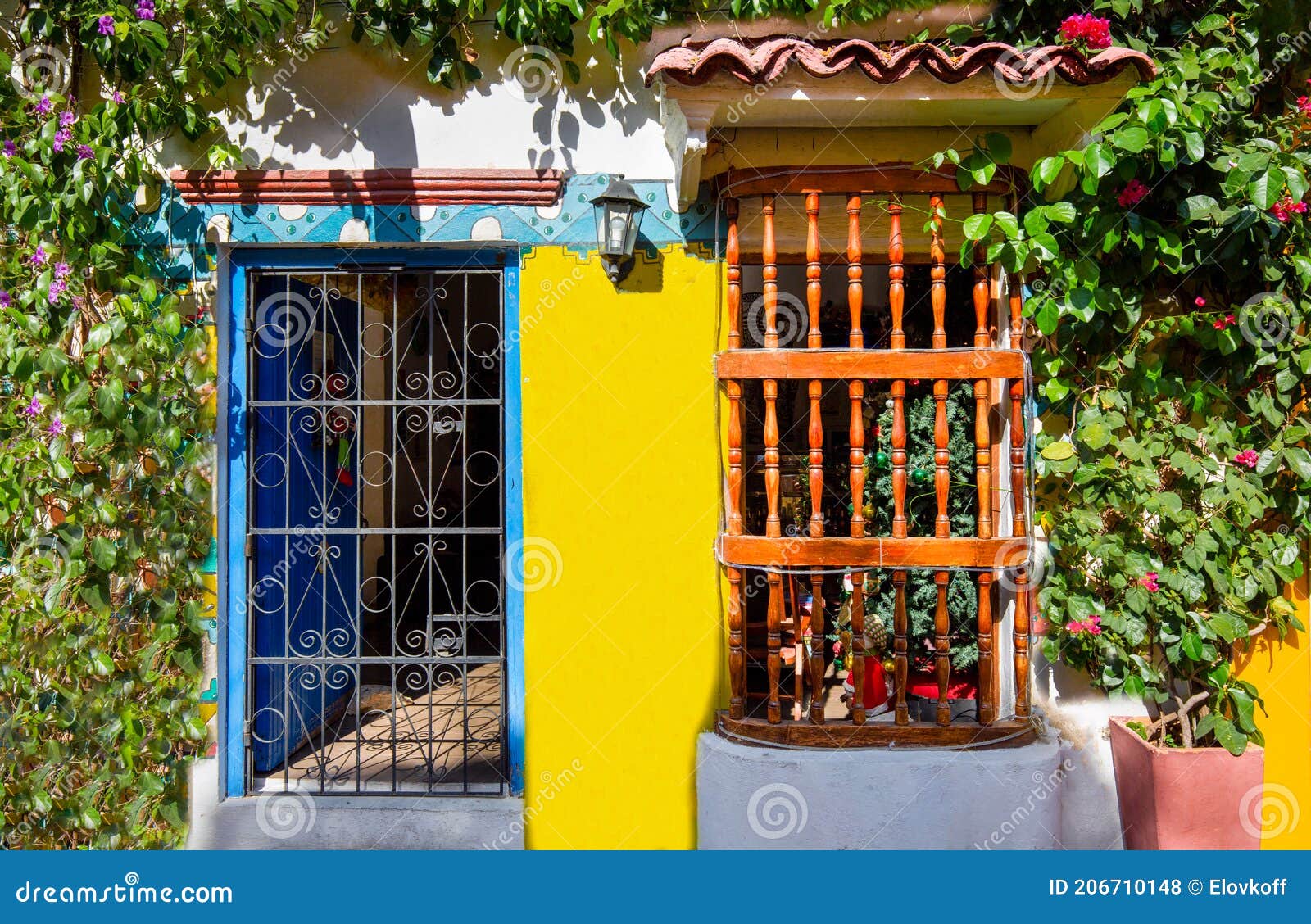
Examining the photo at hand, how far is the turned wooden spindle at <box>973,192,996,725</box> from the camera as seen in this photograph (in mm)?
3201

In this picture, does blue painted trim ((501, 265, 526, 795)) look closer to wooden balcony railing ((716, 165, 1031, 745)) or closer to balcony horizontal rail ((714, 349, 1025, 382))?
wooden balcony railing ((716, 165, 1031, 745))

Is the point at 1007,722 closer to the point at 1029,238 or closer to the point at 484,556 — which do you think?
the point at 1029,238

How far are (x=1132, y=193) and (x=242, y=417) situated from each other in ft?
11.2

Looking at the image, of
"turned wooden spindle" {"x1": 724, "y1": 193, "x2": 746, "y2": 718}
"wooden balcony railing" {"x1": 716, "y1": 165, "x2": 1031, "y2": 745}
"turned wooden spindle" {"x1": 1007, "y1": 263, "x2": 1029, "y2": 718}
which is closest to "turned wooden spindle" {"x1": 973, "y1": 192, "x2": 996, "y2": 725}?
"wooden balcony railing" {"x1": 716, "y1": 165, "x2": 1031, "y2": 745}

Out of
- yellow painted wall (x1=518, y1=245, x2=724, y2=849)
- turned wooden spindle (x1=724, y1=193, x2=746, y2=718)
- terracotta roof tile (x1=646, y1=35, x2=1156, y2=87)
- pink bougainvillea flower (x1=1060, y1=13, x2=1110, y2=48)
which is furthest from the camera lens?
yellow painted wall (x1=518, y1=245, x2=724, y2=849)

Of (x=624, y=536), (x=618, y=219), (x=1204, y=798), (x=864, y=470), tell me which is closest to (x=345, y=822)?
(x=624, y=536)

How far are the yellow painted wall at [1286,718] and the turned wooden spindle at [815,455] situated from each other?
1.63 metres

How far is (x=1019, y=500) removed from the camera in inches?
132

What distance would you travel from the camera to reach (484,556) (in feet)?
22.8

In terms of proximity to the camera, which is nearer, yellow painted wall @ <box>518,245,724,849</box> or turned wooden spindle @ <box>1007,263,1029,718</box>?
turned wooden spindle @ <box>1007,263,1029,718</box>

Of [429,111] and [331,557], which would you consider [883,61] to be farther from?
[331,557]

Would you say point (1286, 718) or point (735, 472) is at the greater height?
point (735, 472)

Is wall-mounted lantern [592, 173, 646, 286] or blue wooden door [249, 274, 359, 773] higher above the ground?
wall-mounted lantern [592, 173, 646, 286]

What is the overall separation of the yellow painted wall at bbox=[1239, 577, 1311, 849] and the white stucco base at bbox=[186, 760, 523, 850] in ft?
9.38
